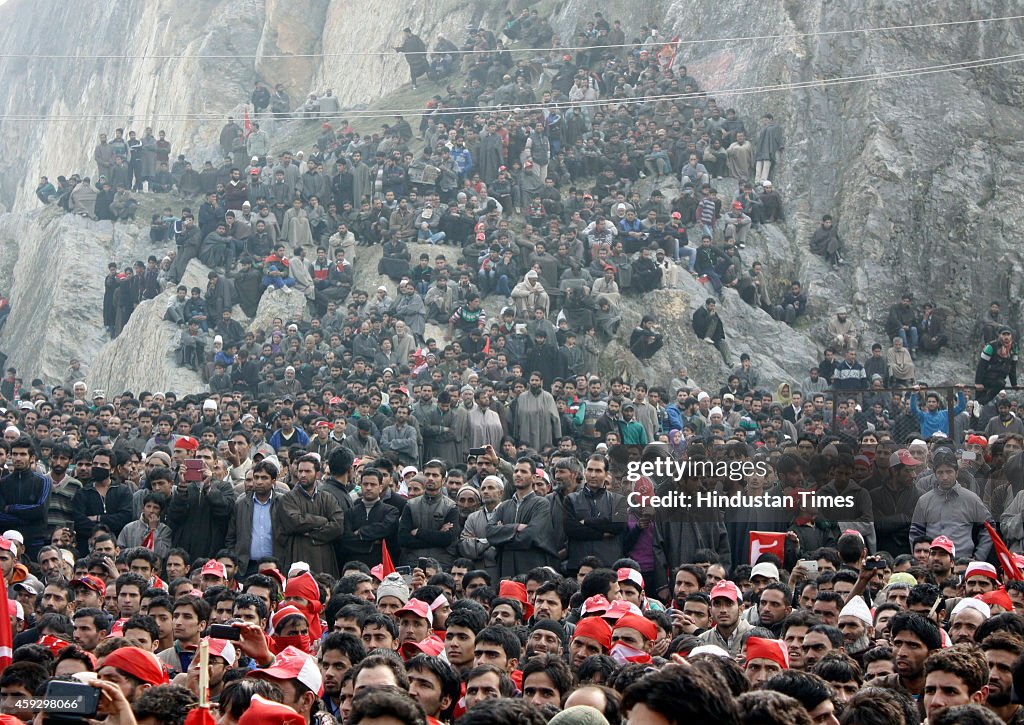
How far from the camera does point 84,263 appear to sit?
32781 millimetres

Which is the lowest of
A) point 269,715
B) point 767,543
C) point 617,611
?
point 269,715

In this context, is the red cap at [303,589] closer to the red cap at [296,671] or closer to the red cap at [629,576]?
the red cap at [629,576]

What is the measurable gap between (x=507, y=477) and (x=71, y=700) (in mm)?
10230

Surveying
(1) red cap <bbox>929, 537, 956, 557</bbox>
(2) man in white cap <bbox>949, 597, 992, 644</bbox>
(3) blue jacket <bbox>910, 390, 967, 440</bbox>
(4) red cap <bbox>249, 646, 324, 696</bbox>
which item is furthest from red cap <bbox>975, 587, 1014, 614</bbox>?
(3) blue jacket <bbox>910, 390, 967, 440</bbox>

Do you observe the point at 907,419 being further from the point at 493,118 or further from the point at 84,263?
the point at 84,263

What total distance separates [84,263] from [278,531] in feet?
71.2

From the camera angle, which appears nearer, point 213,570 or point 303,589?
point 303,589

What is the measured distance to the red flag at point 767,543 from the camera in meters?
12.4

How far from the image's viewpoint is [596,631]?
343 inches

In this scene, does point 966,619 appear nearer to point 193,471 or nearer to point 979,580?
point 979,580

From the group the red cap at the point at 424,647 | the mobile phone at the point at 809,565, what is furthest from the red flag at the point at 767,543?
the red cap at the point at 424,647

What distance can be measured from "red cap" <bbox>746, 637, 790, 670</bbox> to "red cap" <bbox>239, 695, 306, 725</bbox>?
110 inches

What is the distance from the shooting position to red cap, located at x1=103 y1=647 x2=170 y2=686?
724cm

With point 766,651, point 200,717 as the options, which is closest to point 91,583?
point 766,651
